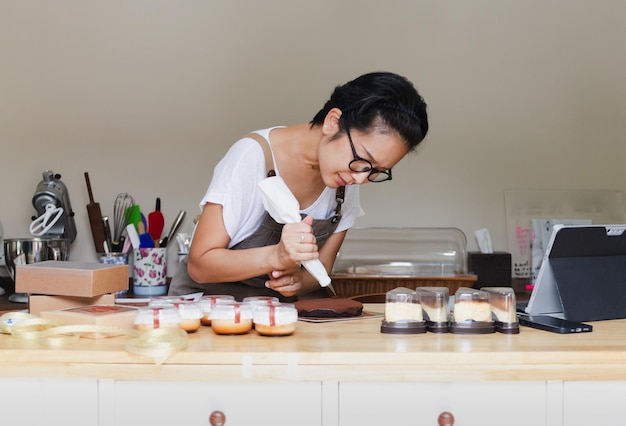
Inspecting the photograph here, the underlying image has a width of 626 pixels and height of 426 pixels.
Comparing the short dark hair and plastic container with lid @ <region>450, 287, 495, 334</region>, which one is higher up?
the short dark hair

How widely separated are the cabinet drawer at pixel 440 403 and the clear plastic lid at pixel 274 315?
0.62 ft

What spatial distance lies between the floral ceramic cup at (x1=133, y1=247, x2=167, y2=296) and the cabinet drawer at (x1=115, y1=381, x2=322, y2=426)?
5.85ft

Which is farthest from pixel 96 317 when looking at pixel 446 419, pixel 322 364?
pixel 446 419

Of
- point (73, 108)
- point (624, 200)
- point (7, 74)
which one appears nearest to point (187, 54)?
point (73, 108)

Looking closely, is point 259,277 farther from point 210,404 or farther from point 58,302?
point 210,404

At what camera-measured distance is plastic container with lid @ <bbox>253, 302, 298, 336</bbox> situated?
1.36 m

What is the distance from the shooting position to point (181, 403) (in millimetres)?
1238

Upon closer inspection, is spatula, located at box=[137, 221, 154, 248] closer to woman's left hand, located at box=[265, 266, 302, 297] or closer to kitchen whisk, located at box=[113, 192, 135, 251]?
kitchen whisk, located at box=[113, 192, 135, 251]

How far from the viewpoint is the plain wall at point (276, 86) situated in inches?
123

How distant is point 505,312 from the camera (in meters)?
1.44

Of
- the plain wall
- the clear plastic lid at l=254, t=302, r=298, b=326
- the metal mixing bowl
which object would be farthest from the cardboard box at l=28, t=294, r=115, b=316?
the plain wall

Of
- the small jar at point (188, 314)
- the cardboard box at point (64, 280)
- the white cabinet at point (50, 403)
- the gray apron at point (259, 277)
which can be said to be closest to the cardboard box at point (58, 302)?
the cardboard box at point (64, 280)

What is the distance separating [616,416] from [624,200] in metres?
2.23

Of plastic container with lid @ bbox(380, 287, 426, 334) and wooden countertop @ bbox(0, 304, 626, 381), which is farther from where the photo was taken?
plastic container with lid @ bbox(380, 287, 426, 334)
